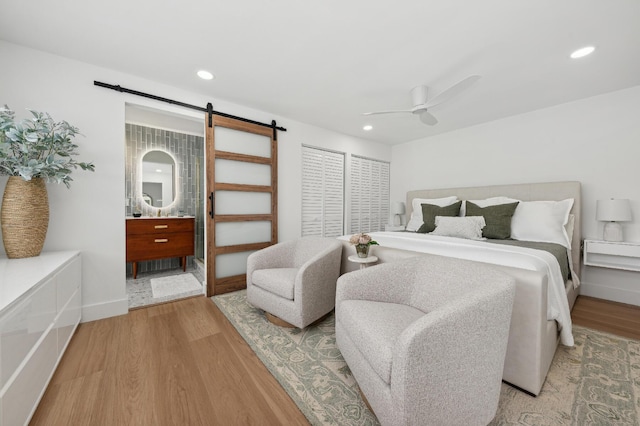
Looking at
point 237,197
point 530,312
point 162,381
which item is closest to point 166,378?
point 162,381

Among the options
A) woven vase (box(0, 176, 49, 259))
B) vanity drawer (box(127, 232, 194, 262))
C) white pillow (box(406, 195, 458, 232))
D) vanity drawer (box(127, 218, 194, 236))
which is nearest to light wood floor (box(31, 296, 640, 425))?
woven vase (box(0, 176, 49, 259))

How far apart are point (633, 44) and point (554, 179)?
5.52ft

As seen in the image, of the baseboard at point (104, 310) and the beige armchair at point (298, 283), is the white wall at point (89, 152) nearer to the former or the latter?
the baseboard at point (104, 310)

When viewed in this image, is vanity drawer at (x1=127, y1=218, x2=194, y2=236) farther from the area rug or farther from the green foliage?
the green foliage

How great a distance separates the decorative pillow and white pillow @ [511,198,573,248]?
0.41 m

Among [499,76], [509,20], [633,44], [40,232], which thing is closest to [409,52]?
[509,20]

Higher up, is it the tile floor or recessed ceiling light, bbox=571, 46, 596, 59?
recessed ceiling light, bbox=571, 46, 596, 59

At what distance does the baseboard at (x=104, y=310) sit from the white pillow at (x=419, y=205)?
3919 millimetres

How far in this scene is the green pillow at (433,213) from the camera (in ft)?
11.6

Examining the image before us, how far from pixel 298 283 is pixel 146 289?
8.44ft

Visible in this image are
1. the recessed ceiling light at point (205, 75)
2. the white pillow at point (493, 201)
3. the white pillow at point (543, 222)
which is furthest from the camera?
the white pillow at point (493, 201)

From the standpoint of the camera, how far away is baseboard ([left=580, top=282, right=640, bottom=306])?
110 inches

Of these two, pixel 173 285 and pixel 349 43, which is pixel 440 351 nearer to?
pixel 349 43

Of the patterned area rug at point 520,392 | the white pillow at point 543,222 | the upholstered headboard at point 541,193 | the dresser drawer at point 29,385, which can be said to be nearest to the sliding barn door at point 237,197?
the patterned area rug at point 520,392
